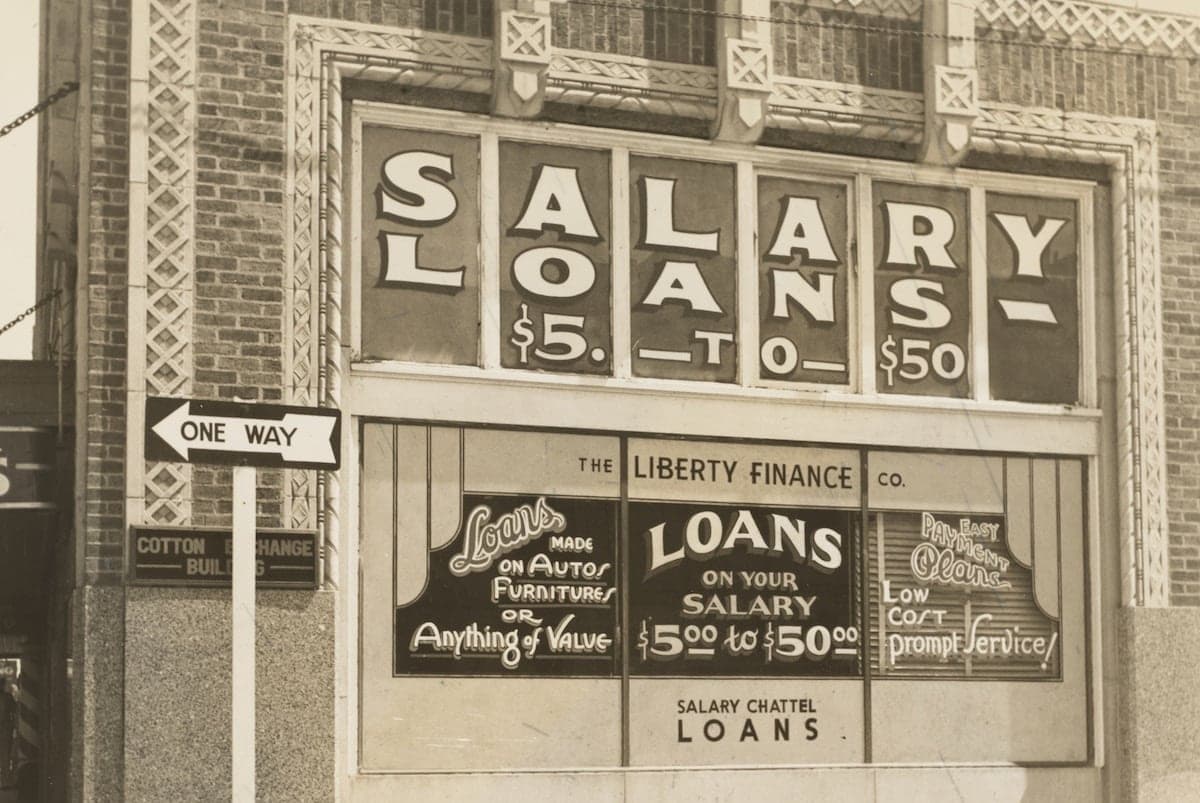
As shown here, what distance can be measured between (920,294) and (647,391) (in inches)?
96.5

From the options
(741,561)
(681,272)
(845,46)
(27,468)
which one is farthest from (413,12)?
(741,561)

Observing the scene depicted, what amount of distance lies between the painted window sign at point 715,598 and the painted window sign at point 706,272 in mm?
634

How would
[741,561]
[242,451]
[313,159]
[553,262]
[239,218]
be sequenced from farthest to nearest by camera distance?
[741,561]
[553,262]
[313,159]
[239,218]
[242,451]

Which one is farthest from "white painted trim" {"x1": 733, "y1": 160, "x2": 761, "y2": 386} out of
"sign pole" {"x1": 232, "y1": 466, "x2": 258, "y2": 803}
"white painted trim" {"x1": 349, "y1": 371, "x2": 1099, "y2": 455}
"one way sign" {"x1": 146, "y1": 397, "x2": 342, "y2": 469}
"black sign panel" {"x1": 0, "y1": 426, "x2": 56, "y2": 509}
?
"sign pole" {"x1": 232, "y1": 466, "x2": 258, "y2": 803}

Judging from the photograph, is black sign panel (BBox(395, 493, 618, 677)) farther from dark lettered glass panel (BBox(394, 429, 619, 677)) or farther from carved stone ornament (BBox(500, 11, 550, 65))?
carved stone ornament (BBox(500, 11, 550, 65))

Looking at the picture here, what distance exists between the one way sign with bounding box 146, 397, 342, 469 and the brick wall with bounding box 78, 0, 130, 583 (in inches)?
138

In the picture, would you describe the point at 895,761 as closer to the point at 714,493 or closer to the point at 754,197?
the point at 714,493

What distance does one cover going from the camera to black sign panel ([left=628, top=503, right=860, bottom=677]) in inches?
560

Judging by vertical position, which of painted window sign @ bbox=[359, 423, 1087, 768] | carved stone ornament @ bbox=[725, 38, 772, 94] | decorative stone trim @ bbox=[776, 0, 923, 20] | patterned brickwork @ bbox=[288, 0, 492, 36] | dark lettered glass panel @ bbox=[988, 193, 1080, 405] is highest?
decorative stone trim @ bbox=[776, 0, 923, 20]

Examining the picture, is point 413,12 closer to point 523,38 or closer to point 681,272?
point 523,38

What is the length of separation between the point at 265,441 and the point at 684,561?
5527 millimetres

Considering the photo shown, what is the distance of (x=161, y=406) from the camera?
926 centimetres

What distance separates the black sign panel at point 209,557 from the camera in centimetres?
1251

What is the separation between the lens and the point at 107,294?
12.8m
